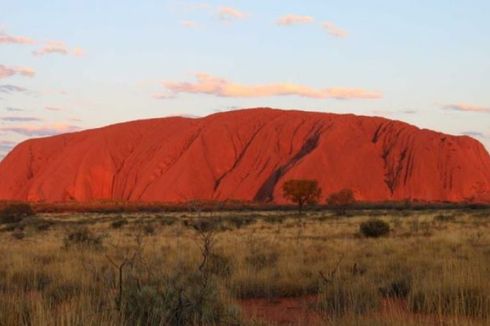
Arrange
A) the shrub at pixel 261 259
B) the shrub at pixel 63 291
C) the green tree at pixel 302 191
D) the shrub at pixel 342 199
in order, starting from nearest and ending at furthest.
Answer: the shrub at pixel 63 291
the shrub at pixel 261 259
the green tree at pixel 302 191
the shrub at pixel 342 199

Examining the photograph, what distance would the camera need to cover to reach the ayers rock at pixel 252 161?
323ft

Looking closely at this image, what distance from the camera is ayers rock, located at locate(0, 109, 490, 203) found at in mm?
98438

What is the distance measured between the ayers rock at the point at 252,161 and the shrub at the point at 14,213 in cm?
4215

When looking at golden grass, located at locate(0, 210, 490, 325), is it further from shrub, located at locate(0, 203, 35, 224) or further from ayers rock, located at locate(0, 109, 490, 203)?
ayers rock, located at locate(0, 109, 490, 203)

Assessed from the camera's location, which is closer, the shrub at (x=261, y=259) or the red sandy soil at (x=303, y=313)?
the red sandy soil at (x=303, y=313)

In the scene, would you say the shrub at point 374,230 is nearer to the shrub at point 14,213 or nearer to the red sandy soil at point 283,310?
the red sandy soil at point 283,310

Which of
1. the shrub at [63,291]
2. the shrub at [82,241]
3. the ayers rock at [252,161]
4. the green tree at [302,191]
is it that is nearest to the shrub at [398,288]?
the shrub at [63,291]

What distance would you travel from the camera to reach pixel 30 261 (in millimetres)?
14516

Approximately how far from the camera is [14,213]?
54000mm

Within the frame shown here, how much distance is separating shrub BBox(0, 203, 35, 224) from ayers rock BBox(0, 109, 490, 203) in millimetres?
42149

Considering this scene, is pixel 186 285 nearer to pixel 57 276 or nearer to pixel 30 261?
pixel 57 276

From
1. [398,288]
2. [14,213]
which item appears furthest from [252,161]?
[398,288]

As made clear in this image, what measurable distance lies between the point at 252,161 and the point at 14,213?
56840 mm

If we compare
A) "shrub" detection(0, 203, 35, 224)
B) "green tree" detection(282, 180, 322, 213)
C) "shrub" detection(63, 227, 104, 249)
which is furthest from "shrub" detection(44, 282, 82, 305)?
"green tree" detection(282, 180, 322, 213)
